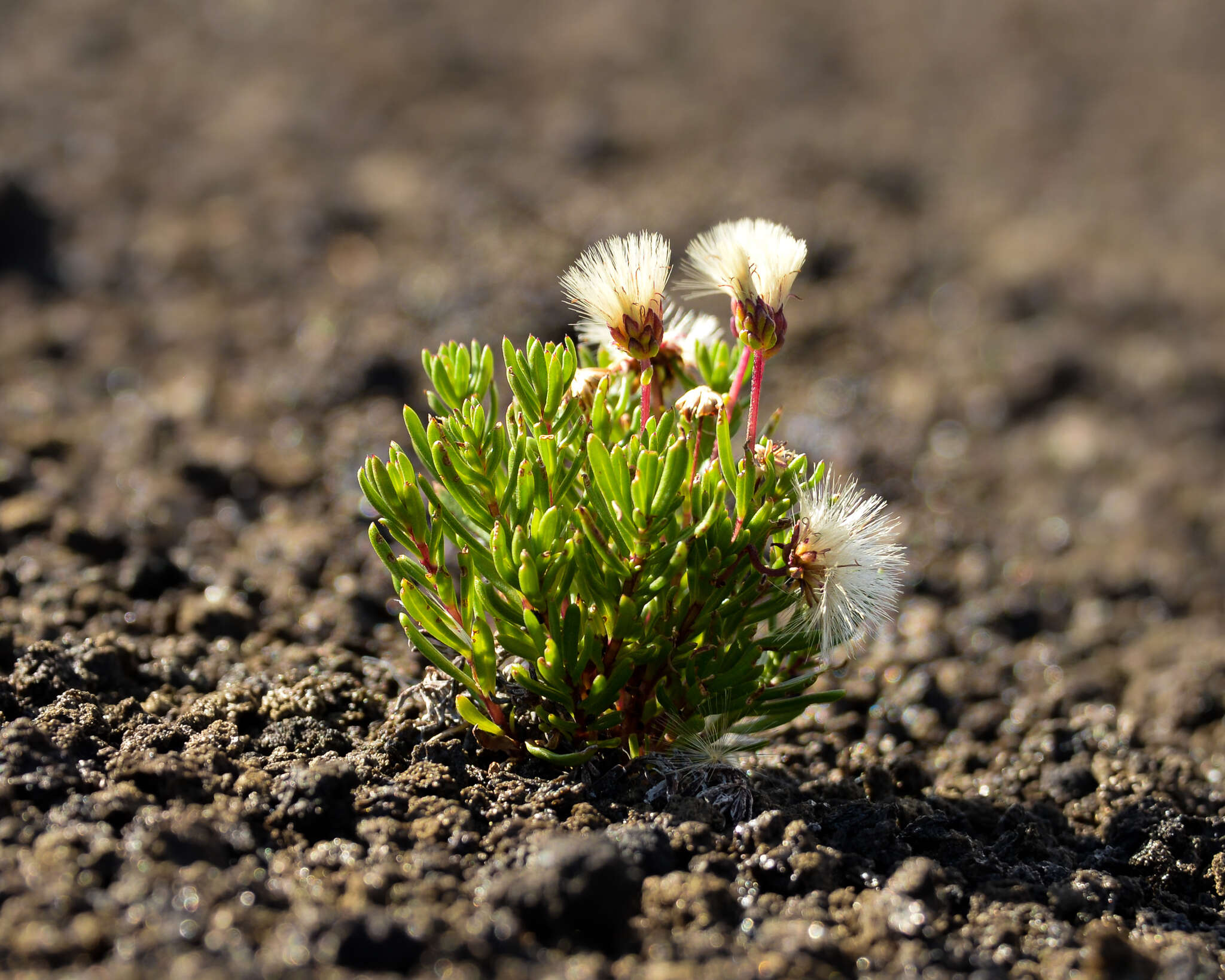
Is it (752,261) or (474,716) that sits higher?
(752,261)

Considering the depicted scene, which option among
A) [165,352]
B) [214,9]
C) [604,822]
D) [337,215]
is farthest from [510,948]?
[214,9]

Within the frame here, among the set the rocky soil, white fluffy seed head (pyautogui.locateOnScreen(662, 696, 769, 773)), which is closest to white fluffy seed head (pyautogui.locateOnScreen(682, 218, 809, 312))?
white fluffy seed head (pyautogui.locateOnScreen(662, 696, 769, 773))

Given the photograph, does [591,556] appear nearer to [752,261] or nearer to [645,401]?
[645,401]

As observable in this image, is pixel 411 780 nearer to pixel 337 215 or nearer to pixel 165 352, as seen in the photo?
pixel 165 352

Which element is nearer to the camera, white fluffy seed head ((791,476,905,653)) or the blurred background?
white fluffy seed head ((791,476,905,653))

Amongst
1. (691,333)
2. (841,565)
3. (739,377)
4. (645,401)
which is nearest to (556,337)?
(691,333)

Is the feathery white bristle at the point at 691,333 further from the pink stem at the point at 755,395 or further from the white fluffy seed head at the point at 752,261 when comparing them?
the pink stem at the point at 755,395

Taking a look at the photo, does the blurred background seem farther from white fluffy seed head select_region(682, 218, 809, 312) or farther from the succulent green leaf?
white fluffy seed head select_region(682, 218, 809, 312)
